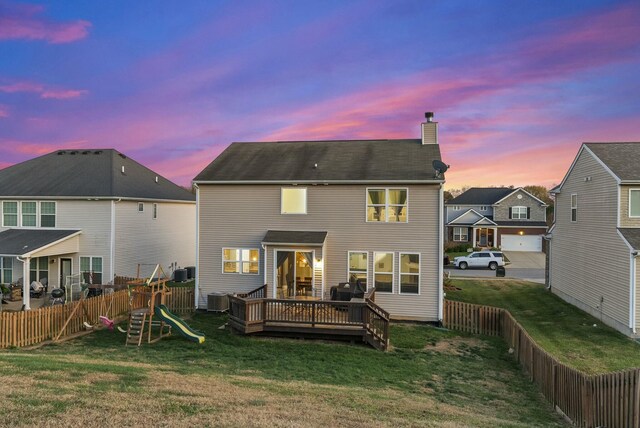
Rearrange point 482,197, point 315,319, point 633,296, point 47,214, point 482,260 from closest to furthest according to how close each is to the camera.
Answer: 1. point 315,319
2. point 633,296
3. point 47,214
4. point 482,260
5. point 482,197

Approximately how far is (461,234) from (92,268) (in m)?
41.7

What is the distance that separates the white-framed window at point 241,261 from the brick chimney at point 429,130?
10.1m

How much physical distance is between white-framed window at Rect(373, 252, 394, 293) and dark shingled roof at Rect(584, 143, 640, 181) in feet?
32.7

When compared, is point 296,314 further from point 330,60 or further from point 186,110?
point 186,110

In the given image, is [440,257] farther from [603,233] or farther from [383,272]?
[603,233]

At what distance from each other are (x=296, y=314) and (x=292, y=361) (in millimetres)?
2688

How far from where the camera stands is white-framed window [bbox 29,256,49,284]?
21.8 meters

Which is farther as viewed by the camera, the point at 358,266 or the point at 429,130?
the point at 429,130

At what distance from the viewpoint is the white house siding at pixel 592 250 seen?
15422mm

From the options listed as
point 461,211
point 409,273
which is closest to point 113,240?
point 409,273

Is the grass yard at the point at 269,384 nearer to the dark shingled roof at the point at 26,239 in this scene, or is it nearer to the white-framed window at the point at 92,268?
the dark shingled roof at the point at 26,239

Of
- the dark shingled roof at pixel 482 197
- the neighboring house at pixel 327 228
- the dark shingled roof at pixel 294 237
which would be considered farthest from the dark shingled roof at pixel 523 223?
the dark shingled roof at pixel 294 237

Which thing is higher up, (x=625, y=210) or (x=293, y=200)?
(x=293, y=200)

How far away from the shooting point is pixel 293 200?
57.8 feet
